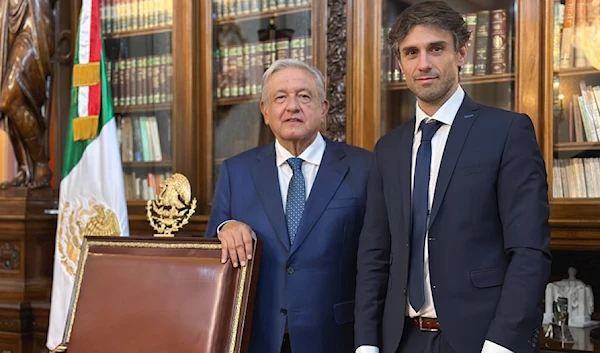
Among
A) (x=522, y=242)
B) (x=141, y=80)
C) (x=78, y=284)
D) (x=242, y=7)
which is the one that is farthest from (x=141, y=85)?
(x=522, y=242)

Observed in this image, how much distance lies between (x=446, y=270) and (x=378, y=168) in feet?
1.22

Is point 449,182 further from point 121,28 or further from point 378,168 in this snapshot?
point 121,28

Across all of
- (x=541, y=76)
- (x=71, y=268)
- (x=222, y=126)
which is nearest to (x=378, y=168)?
(x=541, y=76)

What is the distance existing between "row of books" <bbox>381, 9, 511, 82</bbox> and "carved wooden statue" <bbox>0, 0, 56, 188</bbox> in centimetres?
207

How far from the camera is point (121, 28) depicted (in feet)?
13.2

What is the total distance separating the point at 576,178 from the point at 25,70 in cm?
261

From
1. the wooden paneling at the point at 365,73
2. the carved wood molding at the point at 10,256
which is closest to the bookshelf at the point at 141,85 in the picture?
the carved wood molding at the point at 10,256

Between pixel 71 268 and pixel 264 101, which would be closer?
pixel 264 101

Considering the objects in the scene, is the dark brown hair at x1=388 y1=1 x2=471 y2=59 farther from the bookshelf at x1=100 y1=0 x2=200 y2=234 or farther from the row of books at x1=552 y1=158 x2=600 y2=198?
the bookshelf at x1=100 y1=0 x2=200 y2=234

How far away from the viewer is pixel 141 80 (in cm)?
397

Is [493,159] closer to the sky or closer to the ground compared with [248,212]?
closer to the sky

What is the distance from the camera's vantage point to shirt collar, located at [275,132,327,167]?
234 cm

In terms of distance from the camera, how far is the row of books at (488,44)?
3.02 meters

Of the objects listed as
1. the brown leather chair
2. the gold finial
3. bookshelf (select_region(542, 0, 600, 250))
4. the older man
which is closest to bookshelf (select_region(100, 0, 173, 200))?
the gold finial
